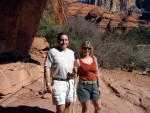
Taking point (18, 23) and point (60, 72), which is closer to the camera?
point (60, 72)

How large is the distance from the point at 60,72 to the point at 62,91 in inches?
10.4

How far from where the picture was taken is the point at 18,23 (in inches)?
205

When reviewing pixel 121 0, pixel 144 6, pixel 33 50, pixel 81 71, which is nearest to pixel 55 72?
pixel 81 71

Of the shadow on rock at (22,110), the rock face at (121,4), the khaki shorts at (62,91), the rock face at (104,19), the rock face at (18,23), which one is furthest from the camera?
the rock face at (121,4)

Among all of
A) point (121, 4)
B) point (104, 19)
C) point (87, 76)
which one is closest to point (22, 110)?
point (87, 76)

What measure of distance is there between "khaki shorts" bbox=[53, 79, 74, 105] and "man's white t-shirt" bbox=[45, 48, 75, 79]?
0.10 meters

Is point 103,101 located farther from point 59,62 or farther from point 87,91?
point 59,62

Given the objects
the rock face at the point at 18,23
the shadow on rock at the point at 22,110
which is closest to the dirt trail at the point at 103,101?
the shadow on rock at the point at 22,110

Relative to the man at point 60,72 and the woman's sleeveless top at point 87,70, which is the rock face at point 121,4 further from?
the man at point 60,72

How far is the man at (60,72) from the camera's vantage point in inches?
110

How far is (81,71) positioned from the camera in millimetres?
3115

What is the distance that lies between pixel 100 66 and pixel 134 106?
502cm

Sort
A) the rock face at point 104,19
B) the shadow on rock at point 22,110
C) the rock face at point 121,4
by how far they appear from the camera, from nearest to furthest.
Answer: the shadow on rock at point 22,110
the rock face at point 104,19
the rock face at point 121,4

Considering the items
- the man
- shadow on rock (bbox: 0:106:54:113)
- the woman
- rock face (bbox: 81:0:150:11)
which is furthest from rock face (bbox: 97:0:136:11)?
the man
